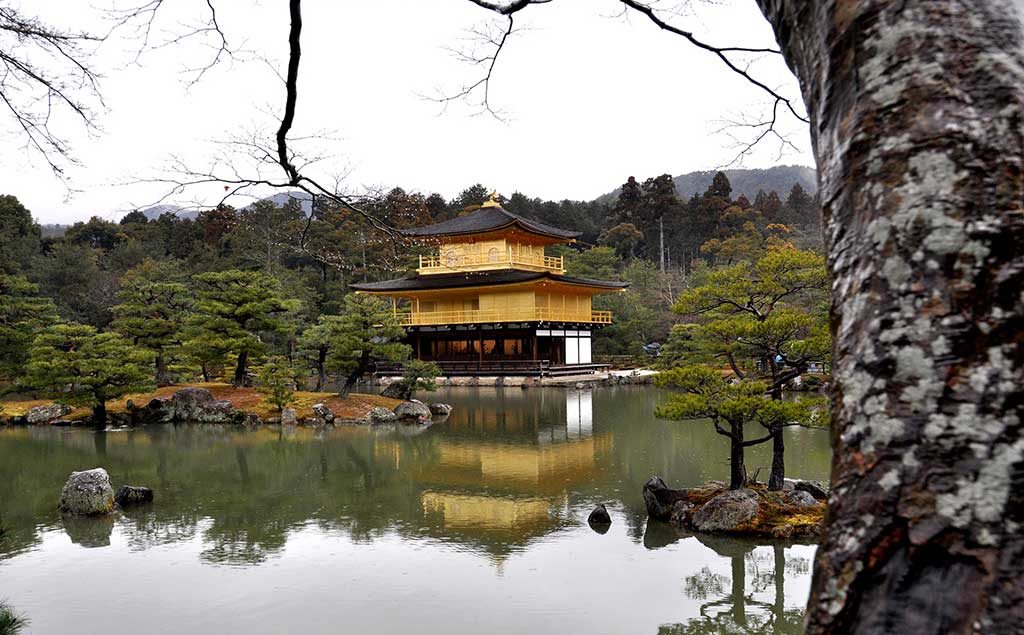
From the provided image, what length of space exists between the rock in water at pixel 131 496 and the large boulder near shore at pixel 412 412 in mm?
5670

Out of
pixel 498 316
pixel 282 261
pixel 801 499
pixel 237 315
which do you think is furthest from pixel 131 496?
pixel 282 261

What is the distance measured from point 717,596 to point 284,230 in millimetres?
25559

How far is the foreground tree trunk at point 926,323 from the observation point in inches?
27.9

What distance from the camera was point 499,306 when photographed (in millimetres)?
21750

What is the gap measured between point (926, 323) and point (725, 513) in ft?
16.4

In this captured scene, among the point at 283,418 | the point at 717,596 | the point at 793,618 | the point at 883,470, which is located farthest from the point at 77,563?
the point at 283,418

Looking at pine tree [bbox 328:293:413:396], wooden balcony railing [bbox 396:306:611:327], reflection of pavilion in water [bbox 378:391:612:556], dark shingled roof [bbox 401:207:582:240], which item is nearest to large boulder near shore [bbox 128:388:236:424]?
pine tree [bbox 328:293:413:396]

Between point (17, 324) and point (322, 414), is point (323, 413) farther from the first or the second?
point (17, 324)

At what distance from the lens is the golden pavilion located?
2105 centimetres

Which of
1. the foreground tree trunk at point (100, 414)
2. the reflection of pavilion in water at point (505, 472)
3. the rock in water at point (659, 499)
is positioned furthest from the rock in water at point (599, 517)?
the foreground tree trunk at point (100, 414)

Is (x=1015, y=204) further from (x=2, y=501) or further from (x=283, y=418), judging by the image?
(x=283, y=418)

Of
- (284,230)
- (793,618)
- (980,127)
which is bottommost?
(793,618)

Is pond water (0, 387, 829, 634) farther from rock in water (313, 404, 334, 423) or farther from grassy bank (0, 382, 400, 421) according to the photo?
grassy bank (0, 382, 400, 421)

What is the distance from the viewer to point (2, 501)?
663cm
